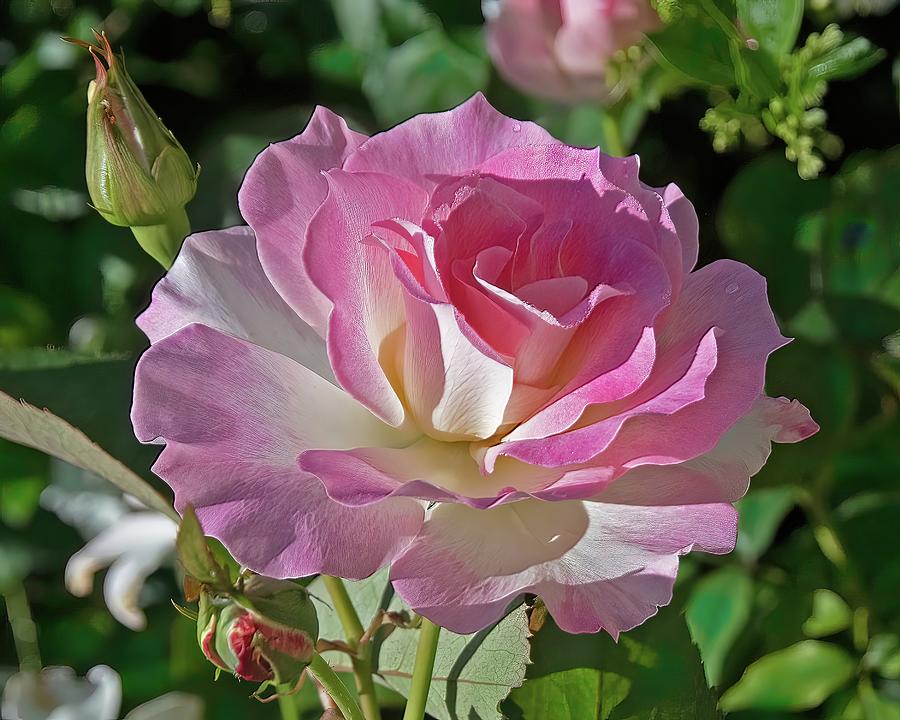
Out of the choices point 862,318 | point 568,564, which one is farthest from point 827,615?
point 568,564

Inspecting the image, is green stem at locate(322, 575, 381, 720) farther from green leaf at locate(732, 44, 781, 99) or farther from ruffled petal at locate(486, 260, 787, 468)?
green leaf at locate(732, 44, 781, 99)

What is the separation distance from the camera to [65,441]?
36 centimetres

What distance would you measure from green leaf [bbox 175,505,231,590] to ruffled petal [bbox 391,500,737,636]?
5 cm

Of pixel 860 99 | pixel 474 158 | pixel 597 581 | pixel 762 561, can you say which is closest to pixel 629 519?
pixel 597 581

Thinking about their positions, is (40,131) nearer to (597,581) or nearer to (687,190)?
(687,190)

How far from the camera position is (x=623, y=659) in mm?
394

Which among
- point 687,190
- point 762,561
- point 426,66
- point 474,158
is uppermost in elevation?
point 474,158

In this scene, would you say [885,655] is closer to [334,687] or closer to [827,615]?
[827,615]

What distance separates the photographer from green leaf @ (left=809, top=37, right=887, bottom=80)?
49cm

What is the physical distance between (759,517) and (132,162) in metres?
0.50

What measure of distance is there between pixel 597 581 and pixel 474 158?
15 centimetres

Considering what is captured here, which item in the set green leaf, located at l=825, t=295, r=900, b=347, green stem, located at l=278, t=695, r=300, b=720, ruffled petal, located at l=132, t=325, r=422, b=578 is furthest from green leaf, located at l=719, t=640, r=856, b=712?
ruffled petal, located at l=132, t=325, r=422, b=578

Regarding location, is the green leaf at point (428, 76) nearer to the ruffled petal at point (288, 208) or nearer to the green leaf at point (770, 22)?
the green leaf at point (770, 22)

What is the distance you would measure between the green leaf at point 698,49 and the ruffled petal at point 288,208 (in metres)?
0.21
